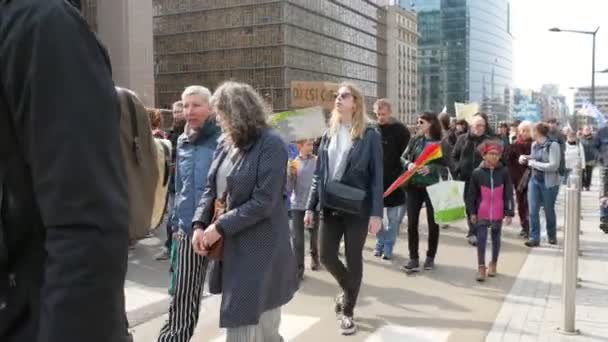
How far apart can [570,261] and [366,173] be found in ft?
5.57

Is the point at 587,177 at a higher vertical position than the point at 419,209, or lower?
lower

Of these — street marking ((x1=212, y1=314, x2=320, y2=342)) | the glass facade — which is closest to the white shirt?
street marking ((x1=212, y1=314, x2=320, y2=342))

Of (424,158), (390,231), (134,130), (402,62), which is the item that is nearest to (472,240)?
(390,231)

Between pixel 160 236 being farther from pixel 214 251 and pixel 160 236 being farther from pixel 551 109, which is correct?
pixel 551 109

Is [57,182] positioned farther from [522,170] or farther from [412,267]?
[522,170]

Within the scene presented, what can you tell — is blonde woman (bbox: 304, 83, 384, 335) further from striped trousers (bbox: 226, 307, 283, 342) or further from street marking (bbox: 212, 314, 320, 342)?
striped trousers (bbox: 226, 307, 283, 342)

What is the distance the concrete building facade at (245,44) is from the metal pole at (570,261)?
92376 mm

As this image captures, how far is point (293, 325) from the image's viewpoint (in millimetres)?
5414

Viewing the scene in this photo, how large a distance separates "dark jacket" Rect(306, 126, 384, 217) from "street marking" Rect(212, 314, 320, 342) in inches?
40.7

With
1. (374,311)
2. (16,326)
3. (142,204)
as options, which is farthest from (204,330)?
(16,326)

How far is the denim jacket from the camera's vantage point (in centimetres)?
450

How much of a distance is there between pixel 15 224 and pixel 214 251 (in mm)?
2390

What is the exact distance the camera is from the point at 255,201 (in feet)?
11.6

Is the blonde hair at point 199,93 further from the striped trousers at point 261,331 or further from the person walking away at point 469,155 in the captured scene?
the person walking away at point 469,155
